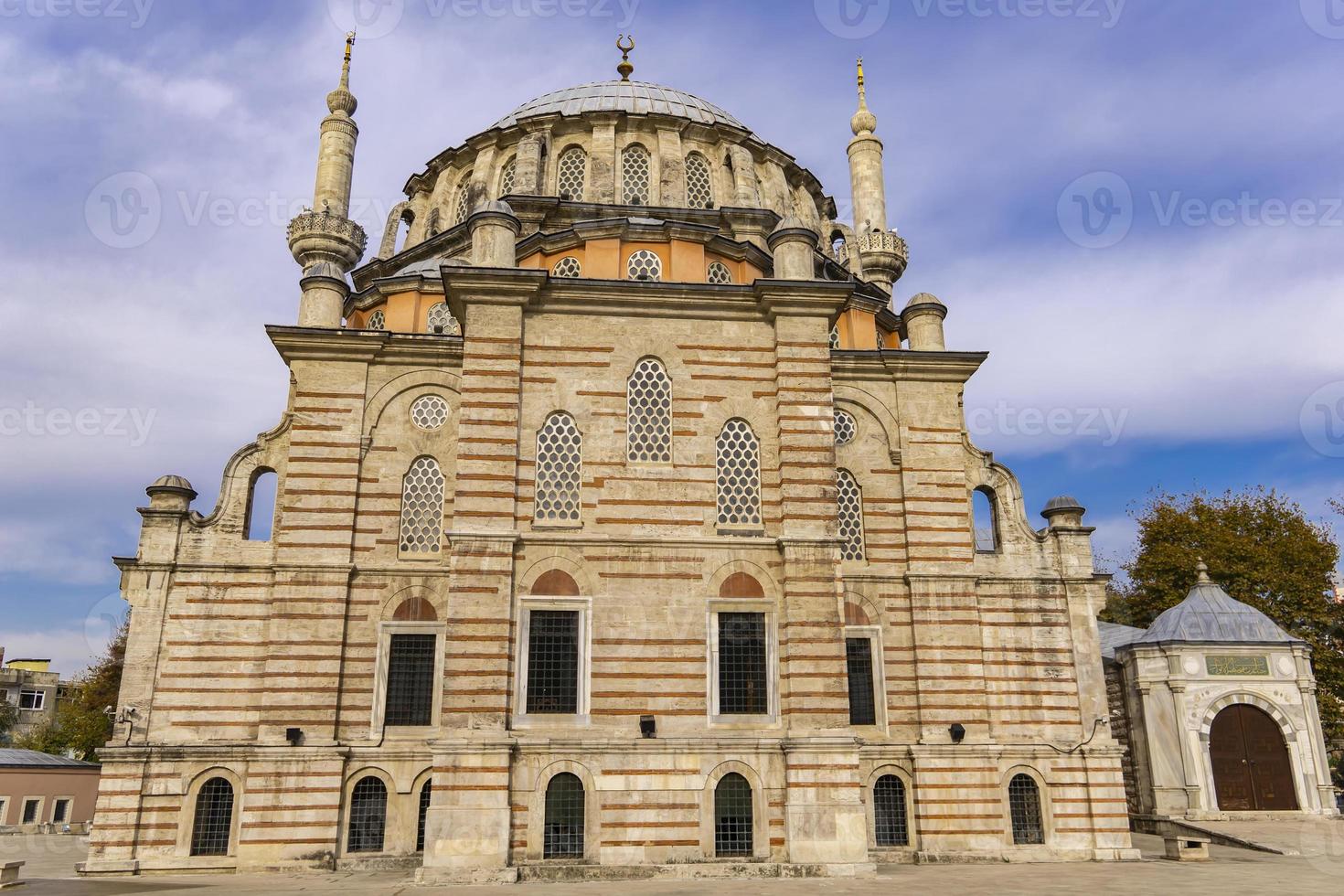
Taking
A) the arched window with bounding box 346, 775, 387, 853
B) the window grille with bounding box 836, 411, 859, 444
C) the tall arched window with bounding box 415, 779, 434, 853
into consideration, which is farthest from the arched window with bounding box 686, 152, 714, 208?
the arched window with bounding box 346, 775, 387, 853

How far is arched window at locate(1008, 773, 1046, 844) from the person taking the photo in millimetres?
18500

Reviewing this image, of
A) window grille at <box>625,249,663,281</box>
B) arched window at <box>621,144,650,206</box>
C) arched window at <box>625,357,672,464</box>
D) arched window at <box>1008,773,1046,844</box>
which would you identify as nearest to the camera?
arched window at <box>625,357,672,464</box>

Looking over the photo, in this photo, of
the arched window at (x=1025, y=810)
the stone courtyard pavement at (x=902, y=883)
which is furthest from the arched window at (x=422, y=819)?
the arched window at (x=1025, y=810)

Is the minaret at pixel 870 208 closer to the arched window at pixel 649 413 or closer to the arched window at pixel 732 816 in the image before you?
the arched window at pixel 649 413

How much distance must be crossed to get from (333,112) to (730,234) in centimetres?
1113

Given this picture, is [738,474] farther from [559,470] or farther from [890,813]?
[890,813]

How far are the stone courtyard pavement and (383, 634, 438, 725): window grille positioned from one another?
2.71m

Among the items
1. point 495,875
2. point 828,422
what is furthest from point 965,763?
point 495,875

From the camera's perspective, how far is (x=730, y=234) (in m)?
23.7

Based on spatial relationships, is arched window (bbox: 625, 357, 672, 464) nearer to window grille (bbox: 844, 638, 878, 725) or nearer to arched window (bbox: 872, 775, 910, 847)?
window grille (bbox: 844, 638, 878, 725)

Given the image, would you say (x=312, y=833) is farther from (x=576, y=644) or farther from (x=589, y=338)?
(x=589, y=338)

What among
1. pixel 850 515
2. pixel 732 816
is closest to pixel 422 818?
pixel 732 816

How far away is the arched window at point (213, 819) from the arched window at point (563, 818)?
609cm

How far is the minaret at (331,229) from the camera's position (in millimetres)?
20594
